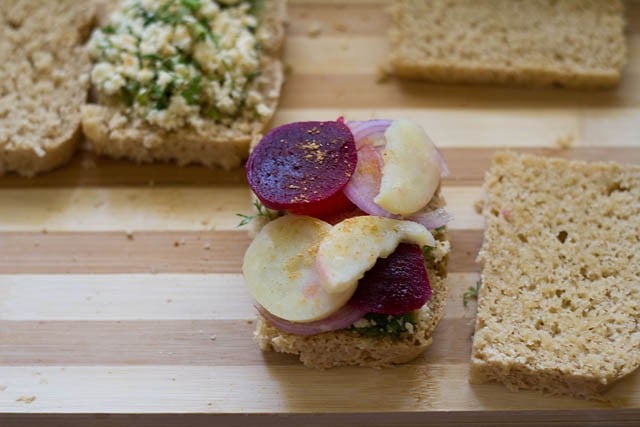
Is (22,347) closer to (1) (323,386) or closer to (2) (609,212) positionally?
(1) (323,386)

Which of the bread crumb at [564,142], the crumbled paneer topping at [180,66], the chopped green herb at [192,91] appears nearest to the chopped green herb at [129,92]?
the crumbled paneer topping at [180,66]

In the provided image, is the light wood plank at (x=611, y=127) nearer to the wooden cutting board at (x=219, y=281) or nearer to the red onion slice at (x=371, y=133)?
the wooden cutting board at (x=219, y=281)

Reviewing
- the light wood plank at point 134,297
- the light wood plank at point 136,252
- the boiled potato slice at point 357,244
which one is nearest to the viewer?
the boiled potato slice at point 357,244

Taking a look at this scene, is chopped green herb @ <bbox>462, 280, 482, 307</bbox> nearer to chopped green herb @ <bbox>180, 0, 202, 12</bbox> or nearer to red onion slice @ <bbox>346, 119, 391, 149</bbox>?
red onion slice @ <bbox>346, 119, 391, 149</bbox>

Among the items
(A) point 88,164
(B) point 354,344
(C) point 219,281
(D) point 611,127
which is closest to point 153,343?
(C) point 219,281

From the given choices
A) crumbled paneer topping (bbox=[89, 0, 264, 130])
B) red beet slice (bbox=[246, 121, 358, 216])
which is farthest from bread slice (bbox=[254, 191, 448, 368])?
crumbled paneer topping (bbox=[89, 0, 264, 130])

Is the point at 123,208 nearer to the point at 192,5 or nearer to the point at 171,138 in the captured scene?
the point at 171,138
